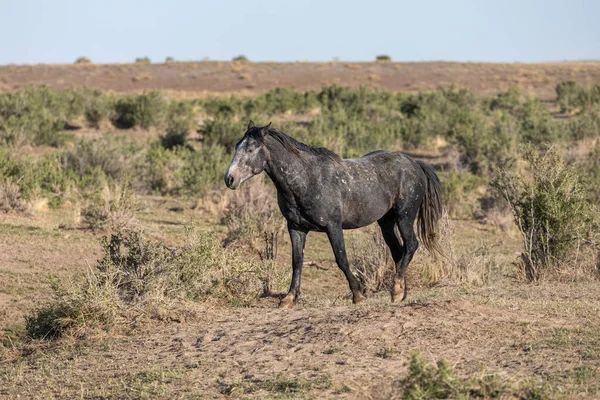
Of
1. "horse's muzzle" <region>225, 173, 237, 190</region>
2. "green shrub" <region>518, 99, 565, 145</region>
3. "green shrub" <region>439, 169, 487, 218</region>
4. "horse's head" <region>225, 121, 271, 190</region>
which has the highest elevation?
"horse's head" <region>225, 121, 271, 190</region>

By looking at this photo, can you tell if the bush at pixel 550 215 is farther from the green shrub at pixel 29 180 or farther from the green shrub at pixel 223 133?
the green shrub at pixel 223 133

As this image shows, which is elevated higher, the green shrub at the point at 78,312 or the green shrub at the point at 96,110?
the green shrub at the point at 96,110

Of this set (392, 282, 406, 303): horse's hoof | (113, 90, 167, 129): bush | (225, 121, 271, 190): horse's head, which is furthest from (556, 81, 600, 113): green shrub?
(225, 121, 271, 190): horse's head

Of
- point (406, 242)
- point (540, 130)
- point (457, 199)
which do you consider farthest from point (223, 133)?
point (406, 242)

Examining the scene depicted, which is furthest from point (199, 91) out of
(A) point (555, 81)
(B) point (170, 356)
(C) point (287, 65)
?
(B) point (170, 356)

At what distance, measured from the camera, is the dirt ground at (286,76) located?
56.2m

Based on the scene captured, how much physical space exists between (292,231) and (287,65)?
60.9 metres

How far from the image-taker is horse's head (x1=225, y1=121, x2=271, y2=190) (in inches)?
348

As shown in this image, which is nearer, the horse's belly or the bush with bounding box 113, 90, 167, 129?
the horse's belly

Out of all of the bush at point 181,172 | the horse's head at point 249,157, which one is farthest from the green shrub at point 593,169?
the horse's head at point 249,157

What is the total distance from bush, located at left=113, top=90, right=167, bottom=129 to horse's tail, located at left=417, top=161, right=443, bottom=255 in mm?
22617

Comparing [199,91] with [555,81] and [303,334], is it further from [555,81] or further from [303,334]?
[303,334]

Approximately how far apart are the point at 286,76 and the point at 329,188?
53.1 metres

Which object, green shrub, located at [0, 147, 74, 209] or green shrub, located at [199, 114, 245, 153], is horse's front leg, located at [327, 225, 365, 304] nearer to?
green shrub, located at [0, 147, 74, 209]
